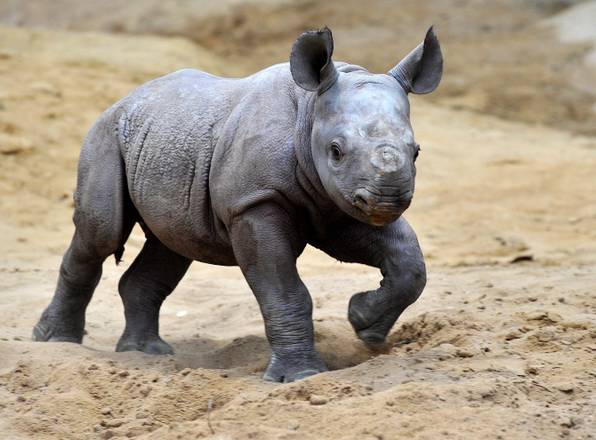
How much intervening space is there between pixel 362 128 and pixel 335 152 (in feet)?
0.65

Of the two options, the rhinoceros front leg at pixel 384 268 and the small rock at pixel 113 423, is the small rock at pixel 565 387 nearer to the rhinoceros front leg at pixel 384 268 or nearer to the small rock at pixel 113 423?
the rhinoceros front leg at pixel 384 268

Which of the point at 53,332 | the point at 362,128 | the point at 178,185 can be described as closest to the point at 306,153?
the point at 362,128

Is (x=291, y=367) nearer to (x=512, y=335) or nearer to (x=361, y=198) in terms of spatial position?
(x=361, y=198)

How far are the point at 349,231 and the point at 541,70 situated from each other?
1018cm

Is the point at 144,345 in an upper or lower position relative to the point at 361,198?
lower

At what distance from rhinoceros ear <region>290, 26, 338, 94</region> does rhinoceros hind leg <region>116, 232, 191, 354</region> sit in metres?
2.11

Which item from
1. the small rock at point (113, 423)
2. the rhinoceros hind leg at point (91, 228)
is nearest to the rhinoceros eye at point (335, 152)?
the small rock at point (113, 423)

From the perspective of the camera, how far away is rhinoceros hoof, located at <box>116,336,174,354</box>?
762cm

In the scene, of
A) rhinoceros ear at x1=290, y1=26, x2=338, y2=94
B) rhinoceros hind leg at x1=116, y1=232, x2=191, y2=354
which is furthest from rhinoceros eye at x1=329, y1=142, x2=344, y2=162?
rhinoceros hind leg at x1=116, y1=232, x2=191, y2=354

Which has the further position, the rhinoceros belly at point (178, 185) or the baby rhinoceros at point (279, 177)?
A: the rhinoceros belly at point (178, 185)

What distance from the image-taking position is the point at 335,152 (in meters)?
5.85

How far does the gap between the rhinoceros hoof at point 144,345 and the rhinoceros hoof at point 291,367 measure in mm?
1545

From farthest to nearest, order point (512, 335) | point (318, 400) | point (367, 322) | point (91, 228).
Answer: point (91, 228), point (512, 335), point (367, 322), point (318, 400)

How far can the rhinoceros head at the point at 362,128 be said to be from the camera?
18.2 ft
